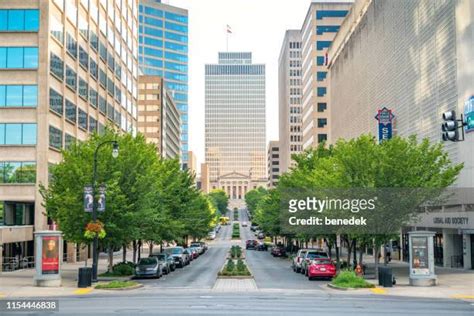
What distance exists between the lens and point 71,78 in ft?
215

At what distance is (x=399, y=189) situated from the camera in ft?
133

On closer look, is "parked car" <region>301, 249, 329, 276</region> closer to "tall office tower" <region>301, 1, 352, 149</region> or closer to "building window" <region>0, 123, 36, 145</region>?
"building window" <region>0, 123, 36, 145</region>

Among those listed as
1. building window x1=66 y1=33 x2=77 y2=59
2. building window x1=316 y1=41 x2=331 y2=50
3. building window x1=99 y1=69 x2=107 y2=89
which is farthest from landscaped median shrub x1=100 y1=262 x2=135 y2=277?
building window x1=316 y1=41 x2=331 y2=50

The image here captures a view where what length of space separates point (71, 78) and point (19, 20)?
9.56 meters

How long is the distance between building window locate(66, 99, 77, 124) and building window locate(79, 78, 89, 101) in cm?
308

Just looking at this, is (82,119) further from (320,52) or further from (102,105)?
(320,52)

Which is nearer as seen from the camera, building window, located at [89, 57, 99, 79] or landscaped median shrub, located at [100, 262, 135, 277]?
landscaped median shrub, located at [100, 262, 135, 277]

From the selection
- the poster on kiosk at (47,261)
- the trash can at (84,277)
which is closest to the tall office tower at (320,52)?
the poster on kiosk at (47,261)

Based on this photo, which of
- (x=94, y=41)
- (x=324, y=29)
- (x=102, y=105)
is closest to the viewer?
(x=94, y=41)

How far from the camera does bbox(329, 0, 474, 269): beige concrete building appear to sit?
48.0 metres

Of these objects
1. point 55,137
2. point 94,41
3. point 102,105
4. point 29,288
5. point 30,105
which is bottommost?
point 29,288

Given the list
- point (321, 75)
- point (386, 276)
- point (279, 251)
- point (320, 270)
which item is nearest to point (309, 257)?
point (320, 270)

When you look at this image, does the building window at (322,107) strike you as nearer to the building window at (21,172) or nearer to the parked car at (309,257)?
the building window at (21,172)

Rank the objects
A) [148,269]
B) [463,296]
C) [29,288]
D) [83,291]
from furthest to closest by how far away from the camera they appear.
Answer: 1. [148,269]
2. [29,288]
3. [83,291]
4. [463,296]
